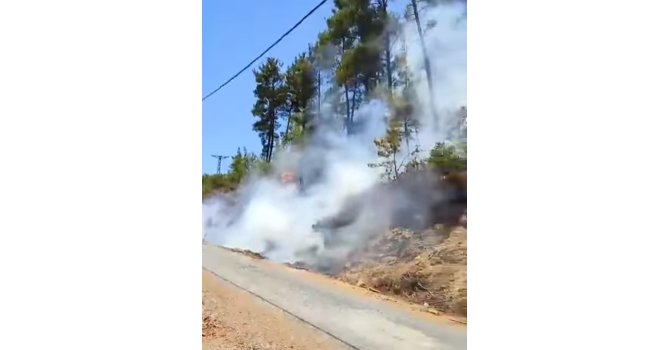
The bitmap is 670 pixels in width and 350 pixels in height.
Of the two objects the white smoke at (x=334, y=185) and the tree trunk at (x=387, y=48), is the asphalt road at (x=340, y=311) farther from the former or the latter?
the tree trunk at (x=387, y=48)

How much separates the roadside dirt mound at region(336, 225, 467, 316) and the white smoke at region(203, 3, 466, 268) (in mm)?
74

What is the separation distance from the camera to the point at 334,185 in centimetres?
246

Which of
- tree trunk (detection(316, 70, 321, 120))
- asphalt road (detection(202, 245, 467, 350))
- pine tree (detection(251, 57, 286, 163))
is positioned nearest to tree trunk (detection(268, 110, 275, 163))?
pine tree (detection(251, 57, 286, 163))

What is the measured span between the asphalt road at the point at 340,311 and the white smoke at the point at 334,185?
7 centimetres

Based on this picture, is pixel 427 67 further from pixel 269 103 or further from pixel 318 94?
pixel 269 103

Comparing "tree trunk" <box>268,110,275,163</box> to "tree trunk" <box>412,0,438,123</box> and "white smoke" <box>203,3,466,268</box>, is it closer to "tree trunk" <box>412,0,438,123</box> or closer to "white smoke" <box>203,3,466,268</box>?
"white smoke" <box>203,3,466,268</box>

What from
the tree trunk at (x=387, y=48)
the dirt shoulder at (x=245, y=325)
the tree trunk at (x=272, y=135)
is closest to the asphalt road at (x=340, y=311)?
the dirt shoulder at (x=245, y=325)

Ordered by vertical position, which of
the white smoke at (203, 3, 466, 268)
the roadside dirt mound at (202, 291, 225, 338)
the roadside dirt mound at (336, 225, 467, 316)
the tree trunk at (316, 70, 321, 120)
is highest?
the tree trunk at (316, 70, 321, 120)

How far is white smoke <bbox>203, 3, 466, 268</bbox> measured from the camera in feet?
7.51

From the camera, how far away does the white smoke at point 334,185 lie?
7.51 ft

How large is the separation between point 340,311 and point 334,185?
43 centimetres
